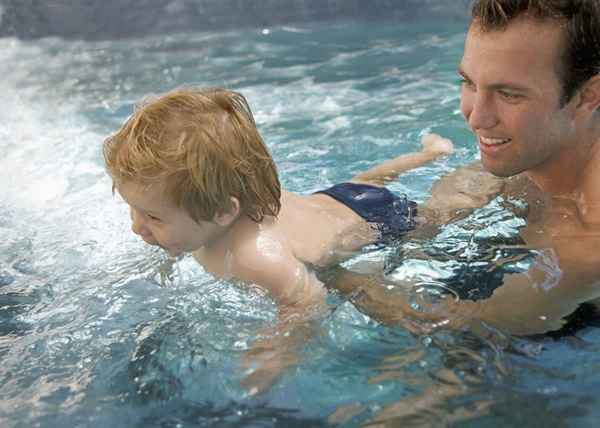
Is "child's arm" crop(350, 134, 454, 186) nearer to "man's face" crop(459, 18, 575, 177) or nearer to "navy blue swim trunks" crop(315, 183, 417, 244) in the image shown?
"navy blue swim trunks" crop(315, 183, 417, 244)

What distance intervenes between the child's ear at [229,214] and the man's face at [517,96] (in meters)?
0.79

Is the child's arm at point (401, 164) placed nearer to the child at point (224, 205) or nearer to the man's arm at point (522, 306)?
the child at point (224, 205)

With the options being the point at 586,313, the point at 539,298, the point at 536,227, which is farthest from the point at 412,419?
the point at 536,227

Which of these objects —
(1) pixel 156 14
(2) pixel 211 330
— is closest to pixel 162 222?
(2) pixel 211 330

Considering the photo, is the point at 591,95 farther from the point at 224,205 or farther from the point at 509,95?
the point at 224,205

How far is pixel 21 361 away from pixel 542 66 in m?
1.79

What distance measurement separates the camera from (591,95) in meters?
2.22

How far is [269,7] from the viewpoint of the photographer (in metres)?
7.96

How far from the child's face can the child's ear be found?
0.02m

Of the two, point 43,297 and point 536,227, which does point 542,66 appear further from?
point 43,297

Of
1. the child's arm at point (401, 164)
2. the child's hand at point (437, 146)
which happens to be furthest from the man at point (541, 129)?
the child's hand at point (437, 146)

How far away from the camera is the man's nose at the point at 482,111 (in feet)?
7.37

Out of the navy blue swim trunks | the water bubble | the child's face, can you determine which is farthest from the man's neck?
the water bubble

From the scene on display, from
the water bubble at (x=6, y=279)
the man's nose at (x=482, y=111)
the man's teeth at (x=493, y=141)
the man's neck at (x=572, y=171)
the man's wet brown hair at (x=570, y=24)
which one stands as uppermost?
the man's wet brown hair at (x=570, y=24)
